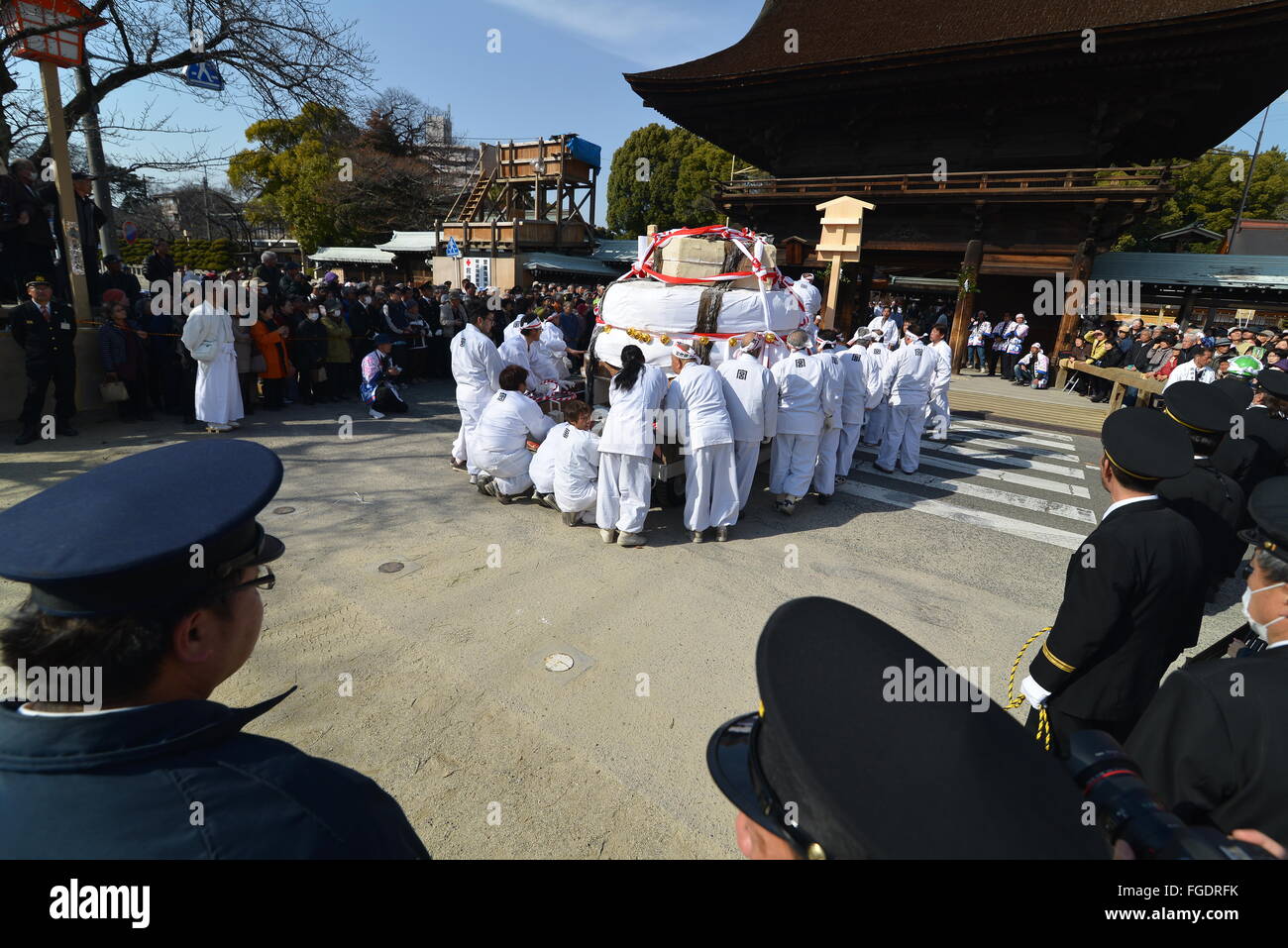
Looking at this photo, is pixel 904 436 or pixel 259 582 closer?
pixel 259 582

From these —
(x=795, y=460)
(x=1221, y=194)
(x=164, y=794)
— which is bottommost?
(x=795, y=460)

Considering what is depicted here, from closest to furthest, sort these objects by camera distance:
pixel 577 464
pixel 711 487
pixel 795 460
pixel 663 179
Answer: pixel 577 464
pixel 711 487
pixel 795 460
pixel 663 179

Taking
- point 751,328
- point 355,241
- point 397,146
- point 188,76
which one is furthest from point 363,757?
point 397,146

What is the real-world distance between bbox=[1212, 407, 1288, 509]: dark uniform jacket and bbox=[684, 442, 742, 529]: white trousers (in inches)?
143

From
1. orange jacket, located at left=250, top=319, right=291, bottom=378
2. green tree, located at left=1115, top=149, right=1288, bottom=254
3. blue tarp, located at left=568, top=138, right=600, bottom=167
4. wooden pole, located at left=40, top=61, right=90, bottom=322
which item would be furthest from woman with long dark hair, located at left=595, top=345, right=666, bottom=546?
green tree, located at left=1115, top=149, right=1288, bottom=254

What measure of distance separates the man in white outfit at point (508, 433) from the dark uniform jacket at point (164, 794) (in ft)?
17.5

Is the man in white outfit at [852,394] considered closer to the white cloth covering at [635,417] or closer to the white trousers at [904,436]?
the white trousers at [904,436]

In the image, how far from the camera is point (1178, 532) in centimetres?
226

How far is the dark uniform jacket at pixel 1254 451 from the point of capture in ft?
15.0

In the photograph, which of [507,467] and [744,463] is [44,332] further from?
[744,463]

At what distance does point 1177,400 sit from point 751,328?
13.0 feet

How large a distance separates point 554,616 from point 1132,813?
11.8ft

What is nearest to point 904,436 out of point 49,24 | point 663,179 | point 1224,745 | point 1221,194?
point 1224,745

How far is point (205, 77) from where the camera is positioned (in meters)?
9.87
